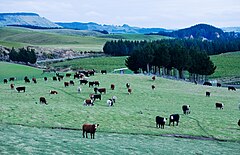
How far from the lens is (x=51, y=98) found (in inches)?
1845

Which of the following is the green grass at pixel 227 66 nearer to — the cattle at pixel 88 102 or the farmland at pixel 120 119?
the farmland at pixel 120 119

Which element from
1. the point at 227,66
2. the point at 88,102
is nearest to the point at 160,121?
the point at 88,102

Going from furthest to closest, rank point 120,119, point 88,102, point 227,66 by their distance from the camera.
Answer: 1. point 227,66
2. point 88,102
3. point 120,119

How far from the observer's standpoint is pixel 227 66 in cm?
12631

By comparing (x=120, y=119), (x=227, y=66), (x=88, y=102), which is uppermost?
(x=227, y=66)

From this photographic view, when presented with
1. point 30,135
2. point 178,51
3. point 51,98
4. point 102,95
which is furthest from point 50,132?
point 178,51

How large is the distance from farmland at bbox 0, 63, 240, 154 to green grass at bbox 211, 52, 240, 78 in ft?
184

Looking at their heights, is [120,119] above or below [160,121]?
below

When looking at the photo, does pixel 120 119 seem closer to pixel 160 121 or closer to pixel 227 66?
pixel 160 121

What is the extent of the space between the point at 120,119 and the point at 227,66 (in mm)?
97988

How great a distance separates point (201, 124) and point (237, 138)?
4.64 meters

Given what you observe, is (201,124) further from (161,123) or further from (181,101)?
(181,101)

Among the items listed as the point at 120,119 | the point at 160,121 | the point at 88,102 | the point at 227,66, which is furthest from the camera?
the point at 227,66

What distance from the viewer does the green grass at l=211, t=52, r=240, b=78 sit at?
11151 cm
